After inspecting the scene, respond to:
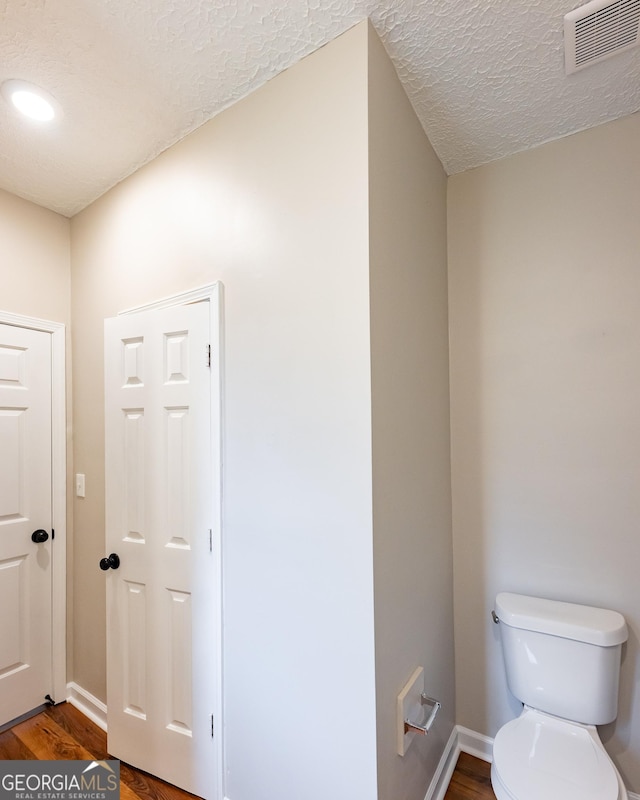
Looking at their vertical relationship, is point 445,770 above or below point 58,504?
below

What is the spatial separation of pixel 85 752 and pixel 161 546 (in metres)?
1.08

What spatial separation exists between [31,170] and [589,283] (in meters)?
2.62

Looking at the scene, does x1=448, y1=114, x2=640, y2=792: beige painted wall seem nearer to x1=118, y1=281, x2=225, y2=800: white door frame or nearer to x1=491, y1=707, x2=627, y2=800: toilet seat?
x1=491, y1=707, x2=627, y2=800: toilet seat

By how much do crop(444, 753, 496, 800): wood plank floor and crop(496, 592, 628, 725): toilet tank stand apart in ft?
1.47

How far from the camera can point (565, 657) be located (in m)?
1.47

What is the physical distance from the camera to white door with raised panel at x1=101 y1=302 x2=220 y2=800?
1558 millimetres

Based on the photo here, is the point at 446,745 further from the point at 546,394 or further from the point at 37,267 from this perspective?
the point at 37,267

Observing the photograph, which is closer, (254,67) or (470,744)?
(254,67)

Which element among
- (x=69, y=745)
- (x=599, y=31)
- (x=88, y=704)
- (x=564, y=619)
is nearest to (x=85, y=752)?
(x=69, y=745)

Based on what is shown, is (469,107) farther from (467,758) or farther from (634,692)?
(467,758)

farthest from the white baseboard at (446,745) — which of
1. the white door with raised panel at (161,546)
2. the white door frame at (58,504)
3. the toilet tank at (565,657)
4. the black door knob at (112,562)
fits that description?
the black door knob at (112,562)

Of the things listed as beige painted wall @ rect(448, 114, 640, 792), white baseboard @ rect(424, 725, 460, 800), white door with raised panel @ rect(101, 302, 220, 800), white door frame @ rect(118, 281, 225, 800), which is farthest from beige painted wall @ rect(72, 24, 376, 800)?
beige painted wall @ rect(448, 114, 640, 792)

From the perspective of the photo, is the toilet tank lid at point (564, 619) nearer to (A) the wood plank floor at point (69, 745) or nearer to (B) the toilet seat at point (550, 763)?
(B) the toilet seat at point (550, 763)

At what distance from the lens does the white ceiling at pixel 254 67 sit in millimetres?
1194
